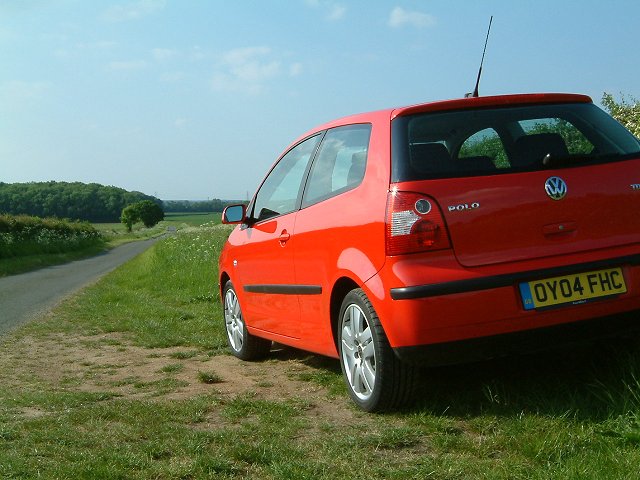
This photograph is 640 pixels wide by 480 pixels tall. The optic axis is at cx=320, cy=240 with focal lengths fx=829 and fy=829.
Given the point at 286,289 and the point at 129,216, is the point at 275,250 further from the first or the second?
the point at 129,216

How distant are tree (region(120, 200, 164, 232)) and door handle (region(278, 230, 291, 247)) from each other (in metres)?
159

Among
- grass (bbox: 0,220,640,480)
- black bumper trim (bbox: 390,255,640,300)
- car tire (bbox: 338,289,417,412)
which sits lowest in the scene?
grass (bbox: 0,220,640,480)

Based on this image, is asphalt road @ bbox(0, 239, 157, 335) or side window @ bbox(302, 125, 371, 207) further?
asphalt road @ bbox(0, 239, 157, 335)

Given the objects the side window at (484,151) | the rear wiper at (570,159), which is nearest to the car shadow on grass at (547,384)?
the rear wiper at (570,159)

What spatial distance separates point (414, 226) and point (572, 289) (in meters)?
0.91

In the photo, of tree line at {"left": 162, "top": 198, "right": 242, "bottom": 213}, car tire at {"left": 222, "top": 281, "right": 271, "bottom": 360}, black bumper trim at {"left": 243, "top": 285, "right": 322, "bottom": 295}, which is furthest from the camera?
tree line at {"left": 162, "top": 198, "right": 242, "bottom": 213}

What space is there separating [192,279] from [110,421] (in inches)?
438

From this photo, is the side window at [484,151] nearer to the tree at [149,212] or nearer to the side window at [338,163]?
the side window at [338,163]

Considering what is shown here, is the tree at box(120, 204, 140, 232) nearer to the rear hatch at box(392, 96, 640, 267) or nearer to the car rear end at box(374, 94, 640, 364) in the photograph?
the rear hatch at box(392, 96, 640, 267)

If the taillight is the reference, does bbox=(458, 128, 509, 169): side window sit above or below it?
above

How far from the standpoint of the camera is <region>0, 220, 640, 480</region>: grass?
12.2 feet

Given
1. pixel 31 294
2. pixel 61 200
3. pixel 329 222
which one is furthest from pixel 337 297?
pixel 61 200

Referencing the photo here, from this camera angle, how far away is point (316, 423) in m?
4.75

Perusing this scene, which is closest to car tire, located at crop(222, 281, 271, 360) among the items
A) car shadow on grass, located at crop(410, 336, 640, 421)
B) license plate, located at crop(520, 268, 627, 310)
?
car shadow on grass, located at crop(410, 336, 640, 421)
